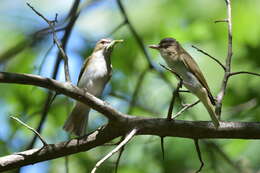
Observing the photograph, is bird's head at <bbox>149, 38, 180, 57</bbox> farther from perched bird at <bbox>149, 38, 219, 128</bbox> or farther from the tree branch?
the tree branch

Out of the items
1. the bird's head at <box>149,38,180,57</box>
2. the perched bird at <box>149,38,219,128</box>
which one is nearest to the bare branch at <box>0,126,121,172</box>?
the perched bird at <box>149,38,219,128</box>

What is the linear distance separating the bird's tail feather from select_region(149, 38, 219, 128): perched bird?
57.3 inches

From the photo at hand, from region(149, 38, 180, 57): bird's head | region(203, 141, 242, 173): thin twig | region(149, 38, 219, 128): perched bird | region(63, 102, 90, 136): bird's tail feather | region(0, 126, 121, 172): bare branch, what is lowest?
region(203, 141, 242, 173): thin twig

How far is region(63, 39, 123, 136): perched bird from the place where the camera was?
5703 mm

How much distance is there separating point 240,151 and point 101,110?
232 centimetres

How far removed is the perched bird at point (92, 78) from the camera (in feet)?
18.7

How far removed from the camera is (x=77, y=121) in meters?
5.73

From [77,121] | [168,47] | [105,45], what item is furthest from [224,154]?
[105,45]

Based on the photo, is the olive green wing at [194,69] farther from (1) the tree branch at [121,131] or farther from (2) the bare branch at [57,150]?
(2) the bare branch at [57,150]

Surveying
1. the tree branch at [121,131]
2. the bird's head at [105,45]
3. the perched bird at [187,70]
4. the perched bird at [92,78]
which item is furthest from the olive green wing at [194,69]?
the bird's head at [105,45]

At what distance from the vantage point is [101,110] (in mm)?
3551

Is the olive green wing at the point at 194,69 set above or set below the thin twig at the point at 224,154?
above

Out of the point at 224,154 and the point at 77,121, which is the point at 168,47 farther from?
the point at 77,121

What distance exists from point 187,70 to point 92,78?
1.65 meters
